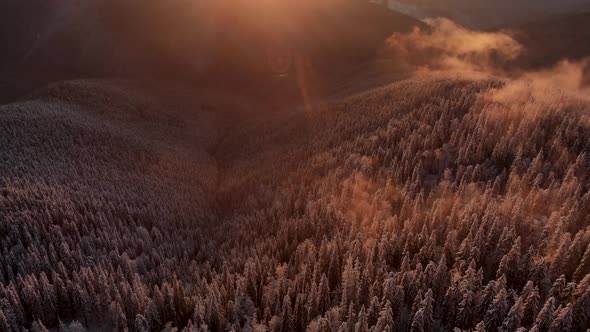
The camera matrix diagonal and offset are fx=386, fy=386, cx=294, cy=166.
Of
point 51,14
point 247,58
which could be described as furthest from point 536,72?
point 51,14

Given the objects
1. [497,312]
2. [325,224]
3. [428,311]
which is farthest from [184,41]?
[497,312]

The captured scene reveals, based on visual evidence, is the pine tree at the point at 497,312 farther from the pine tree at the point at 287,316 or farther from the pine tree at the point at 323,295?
the pine tree at the point at 287,316

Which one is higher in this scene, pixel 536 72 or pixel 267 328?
pixel 536 72

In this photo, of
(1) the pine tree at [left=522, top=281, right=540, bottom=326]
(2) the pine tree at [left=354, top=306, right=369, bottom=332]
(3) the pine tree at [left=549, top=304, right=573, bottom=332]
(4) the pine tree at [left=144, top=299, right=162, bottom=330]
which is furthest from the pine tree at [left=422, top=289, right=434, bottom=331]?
(4) the pine tree at [left=144, top=299, right=162, bottom=330]

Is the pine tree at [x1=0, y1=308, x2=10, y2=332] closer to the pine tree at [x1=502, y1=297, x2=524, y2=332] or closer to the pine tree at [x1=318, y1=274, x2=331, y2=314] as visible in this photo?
the pine tree at [x1=318, y1=274, x2=331, y2=314]

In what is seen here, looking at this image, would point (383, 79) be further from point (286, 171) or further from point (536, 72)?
point (536, 72)

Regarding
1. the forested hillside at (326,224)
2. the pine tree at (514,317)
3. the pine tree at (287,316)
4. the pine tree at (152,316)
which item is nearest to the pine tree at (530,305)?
the forested hillside at (326,224)
